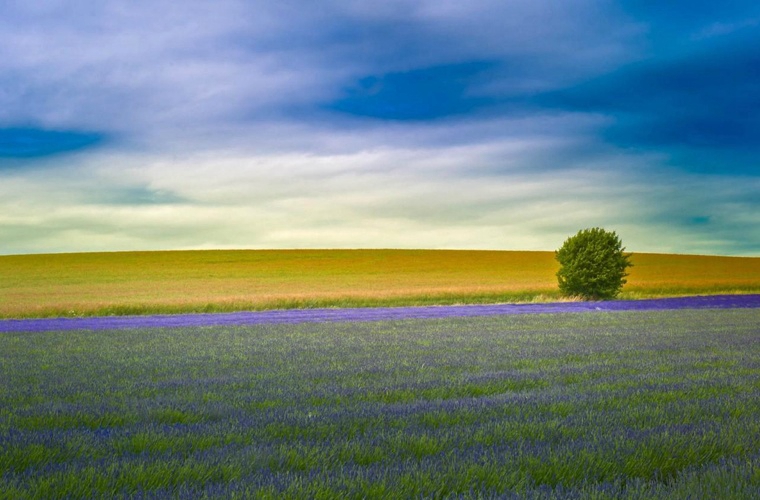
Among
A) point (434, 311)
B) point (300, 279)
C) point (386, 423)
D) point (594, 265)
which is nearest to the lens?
point (386, 423)

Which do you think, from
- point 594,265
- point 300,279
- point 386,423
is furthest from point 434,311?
point 300,279

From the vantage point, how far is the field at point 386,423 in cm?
496

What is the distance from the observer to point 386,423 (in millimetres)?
7184

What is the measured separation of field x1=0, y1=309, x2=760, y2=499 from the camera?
16.3 feet

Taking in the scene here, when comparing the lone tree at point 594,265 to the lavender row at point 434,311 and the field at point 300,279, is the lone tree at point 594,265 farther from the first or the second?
the lavender row at point 434,311

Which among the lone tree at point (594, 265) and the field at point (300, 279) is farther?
the lone tree at point (594, 265)

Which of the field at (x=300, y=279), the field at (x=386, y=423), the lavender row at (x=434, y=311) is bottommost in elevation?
the lavender row at (x=434, y=311)

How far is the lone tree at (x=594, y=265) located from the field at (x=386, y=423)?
31.6 metres

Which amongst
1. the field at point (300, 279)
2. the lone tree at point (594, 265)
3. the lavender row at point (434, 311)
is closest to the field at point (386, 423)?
the lavender row at point (434, 311)

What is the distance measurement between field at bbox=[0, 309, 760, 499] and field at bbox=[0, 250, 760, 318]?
28699mm

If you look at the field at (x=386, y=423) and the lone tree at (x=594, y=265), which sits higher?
the lone tree at (x=594, y=265)

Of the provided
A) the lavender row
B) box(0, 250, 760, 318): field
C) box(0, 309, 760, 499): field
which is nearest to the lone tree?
box(0, 250, 760, 318): field

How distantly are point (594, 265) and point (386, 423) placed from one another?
136 ft

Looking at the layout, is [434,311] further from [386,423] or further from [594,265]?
[386,423]
